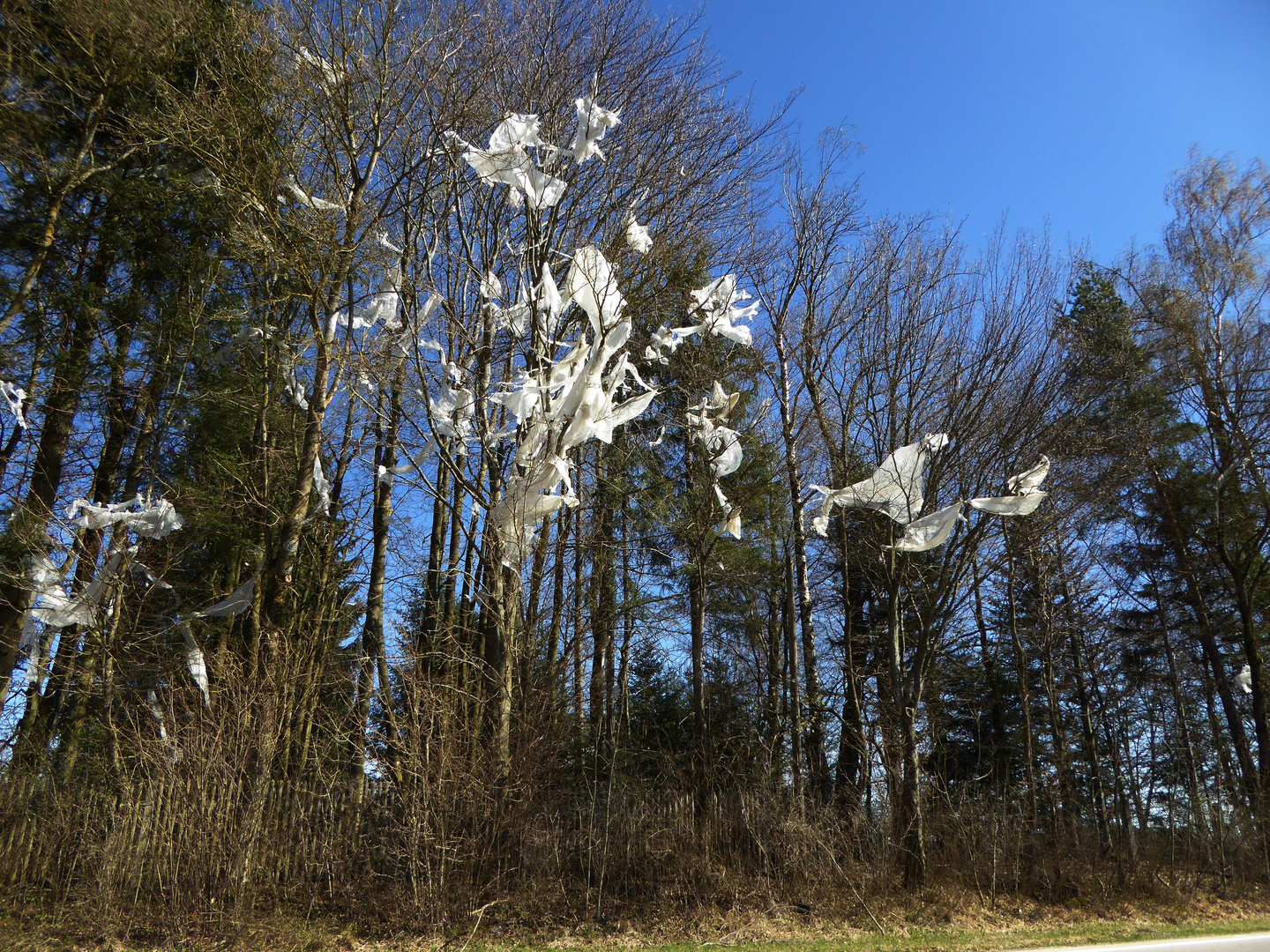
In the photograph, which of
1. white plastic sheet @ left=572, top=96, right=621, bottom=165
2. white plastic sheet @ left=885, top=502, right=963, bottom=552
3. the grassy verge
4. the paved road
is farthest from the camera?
white plastic sheet @ left=885, top=502, right=963, bottom=552

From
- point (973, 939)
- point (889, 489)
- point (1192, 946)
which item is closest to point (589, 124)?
point (889, 489)

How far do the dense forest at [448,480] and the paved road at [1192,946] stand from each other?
1.96 m

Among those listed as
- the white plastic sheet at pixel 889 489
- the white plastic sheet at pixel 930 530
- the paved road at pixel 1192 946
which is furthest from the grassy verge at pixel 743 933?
the white plastic sheet at pixel 889 489

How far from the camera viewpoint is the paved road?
20.2ft

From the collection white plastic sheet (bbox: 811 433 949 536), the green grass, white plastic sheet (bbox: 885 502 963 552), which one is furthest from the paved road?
white plastic sheet (bbox: 811 433 949 536)

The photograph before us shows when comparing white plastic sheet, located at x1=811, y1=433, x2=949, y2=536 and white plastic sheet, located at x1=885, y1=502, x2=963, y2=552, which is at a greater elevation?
white plastic sheet, located at x1=811, y1=433, x2=949, y2=536

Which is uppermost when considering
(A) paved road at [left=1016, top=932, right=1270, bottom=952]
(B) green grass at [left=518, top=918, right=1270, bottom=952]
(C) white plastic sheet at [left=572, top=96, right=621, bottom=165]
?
(C) white plastic sheet at [left=572, top=96, right=621, bottom=165]

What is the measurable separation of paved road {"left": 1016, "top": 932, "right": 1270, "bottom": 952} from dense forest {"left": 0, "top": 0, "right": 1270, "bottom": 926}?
1.96 metres

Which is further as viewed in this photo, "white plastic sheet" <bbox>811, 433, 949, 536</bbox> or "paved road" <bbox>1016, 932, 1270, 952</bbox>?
"white plastic sheet" <bbox>811, 433, 949, 536</bbox>

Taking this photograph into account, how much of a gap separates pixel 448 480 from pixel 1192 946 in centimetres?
1125

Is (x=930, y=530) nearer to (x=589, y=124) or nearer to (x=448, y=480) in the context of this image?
(x=589, y=124)

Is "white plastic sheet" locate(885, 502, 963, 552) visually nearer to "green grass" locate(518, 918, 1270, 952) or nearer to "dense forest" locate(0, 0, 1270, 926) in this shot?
"dense forest" locate(0, 0, 1270, 926)

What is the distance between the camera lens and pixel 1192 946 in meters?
6.37

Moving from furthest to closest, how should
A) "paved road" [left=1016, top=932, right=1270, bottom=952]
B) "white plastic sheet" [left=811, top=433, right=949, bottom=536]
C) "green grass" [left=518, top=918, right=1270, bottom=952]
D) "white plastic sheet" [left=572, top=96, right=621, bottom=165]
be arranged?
"white plastic sheet" [left=811, top=433, right=949, bottom=536], "white plastic sheet" [left=572, top=96, right=621, bottom=165], "green grass" [left=518, top=918, right=1270, bottom=952], "paved road" [left=1016, top=932, right=1270, bottom=952]
